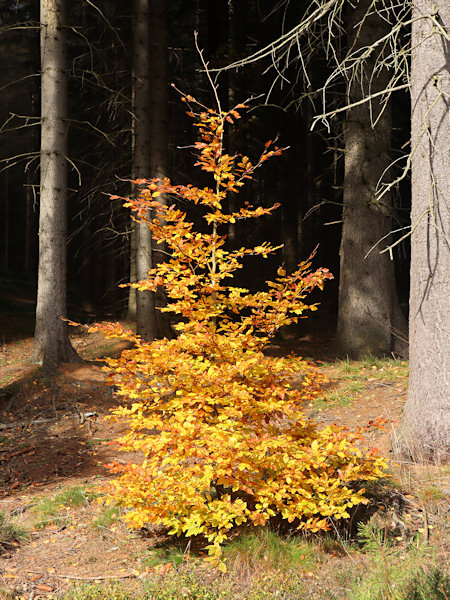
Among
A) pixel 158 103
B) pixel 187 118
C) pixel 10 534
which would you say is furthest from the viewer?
pixel 187 118

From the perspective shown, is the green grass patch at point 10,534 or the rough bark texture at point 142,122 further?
the rough bark texture at point 142,122

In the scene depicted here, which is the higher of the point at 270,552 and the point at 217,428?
the point at 217,428

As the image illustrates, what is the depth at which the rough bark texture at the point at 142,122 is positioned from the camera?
1131cm

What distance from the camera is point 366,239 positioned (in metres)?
10.1

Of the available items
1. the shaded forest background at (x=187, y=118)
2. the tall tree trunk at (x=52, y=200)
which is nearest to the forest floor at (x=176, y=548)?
the tall tree trunk at (x=52, y=200)

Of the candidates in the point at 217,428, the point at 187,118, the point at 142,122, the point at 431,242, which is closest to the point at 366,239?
the point at 431,242

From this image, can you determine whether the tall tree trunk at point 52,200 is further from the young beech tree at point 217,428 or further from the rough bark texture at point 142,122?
the young beech tree at point 217,428

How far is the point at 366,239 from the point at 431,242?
490 centimetres

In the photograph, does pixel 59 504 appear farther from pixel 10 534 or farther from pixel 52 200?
pixel 52 200

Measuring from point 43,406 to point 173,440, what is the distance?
5352 mm

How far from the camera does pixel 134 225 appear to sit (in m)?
13.2

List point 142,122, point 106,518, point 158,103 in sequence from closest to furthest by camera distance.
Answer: point 106,518 < point 142,122 < point 158,103

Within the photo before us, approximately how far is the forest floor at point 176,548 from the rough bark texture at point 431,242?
393mm

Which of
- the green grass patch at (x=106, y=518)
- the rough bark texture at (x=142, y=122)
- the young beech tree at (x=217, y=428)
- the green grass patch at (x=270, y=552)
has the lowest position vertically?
the green grass patch at (x=106, y=518)
